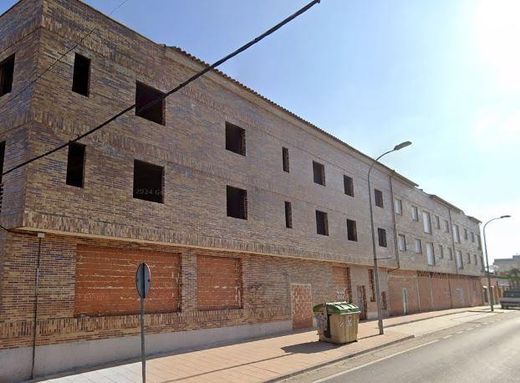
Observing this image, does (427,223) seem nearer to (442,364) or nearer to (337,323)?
(337,323)

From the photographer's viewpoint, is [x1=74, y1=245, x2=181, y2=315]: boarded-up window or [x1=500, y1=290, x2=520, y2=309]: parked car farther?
[x1=500, y1=290, x2=520, y2=309]: parked car

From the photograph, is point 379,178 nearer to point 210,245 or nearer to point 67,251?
point 210,245

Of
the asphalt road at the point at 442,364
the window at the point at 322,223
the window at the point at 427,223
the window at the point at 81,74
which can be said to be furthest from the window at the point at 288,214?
the window at the point at 427,223

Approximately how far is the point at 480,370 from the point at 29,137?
12176 mm

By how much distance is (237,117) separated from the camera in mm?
17484

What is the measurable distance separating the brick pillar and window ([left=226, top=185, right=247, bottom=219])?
332 centimetres

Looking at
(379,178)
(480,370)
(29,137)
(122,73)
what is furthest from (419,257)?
(29,137)

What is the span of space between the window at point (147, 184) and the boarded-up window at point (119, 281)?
2365 mm

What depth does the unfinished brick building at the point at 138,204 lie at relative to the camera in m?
10.5

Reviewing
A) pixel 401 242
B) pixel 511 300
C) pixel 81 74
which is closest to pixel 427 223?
pixel 401 242

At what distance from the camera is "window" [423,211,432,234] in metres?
36.9

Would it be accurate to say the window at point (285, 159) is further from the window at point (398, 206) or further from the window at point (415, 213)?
the window at point (415, 213)

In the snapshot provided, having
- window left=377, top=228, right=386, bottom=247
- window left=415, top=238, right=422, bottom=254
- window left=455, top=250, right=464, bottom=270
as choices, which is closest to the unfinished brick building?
window left=377, top=228, right=386, bottom=247

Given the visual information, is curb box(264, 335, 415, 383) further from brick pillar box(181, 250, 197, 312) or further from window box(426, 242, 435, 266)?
window box(426, 242, 435, 266)
